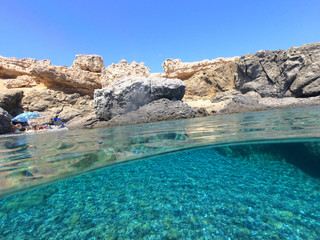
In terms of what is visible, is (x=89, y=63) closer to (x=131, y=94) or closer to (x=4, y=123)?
(x=131, y=94)

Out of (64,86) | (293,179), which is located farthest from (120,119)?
(64,86)

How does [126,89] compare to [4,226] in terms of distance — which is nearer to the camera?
[4,226]

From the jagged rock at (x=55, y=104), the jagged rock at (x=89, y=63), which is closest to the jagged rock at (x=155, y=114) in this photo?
the jagged rock at (x=55, y=104)

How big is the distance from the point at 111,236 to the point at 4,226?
1.28 metres

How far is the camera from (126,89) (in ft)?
36.2

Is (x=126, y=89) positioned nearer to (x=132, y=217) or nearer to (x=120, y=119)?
(x=120, y=119)

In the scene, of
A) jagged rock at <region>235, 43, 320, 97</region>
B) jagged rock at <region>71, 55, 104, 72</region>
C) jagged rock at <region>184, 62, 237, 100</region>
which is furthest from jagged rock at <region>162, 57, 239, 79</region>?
jagged rock at <region>71, 55, 104, 72</region>

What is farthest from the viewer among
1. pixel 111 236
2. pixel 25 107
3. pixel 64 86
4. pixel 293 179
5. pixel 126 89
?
pixel 64 86

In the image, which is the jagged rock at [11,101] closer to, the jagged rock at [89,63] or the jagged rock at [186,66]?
the jagged rock at [89,63]

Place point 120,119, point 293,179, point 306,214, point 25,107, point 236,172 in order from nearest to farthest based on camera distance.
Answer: point 306,214 < point 293,179 < point 236,172 < point 120,119 < point 25,107

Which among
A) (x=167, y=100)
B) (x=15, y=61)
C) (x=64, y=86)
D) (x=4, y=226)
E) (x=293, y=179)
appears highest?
(x=15, y=61)

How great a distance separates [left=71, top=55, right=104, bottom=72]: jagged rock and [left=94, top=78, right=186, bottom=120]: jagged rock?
11094 mm

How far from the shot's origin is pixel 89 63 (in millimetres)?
20562

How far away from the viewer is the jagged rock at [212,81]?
21531mm
